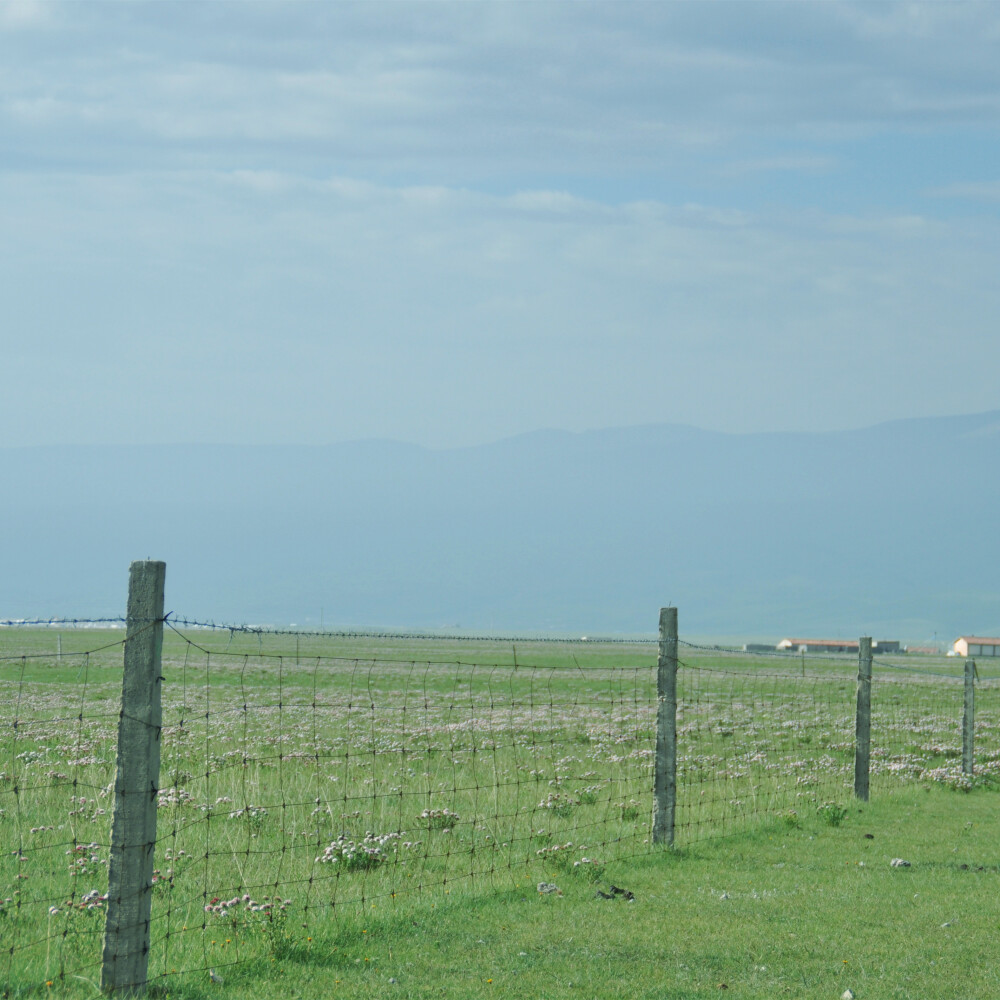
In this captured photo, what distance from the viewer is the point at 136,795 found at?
7914mm

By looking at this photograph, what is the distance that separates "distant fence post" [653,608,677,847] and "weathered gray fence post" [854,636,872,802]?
18.4ft

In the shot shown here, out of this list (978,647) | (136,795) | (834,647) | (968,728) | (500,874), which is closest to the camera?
(136,795)

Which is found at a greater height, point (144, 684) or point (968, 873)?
point (144, 684)

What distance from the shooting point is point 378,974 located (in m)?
8.76

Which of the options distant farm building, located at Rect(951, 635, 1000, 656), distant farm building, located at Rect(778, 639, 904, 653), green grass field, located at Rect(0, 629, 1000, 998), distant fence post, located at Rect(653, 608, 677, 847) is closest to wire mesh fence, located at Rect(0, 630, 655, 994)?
green grass field, located at Rect(0, 629, 1000, 998)

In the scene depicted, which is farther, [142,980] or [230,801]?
[230,801]

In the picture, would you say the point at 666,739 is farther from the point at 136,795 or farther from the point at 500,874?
the point at 136,795

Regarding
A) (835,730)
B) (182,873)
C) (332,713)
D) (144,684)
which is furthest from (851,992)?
(332,713)

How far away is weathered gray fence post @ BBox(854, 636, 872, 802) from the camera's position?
1859 cm

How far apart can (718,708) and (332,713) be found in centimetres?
1335

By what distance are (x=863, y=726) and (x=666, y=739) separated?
5974 millimetres

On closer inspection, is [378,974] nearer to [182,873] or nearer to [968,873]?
[182,873]

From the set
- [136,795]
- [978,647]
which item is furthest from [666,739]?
[978,647]

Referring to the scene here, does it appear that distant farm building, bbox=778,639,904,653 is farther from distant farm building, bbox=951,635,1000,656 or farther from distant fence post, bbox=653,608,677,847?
distant fence post, bbox=653,608,677,847
